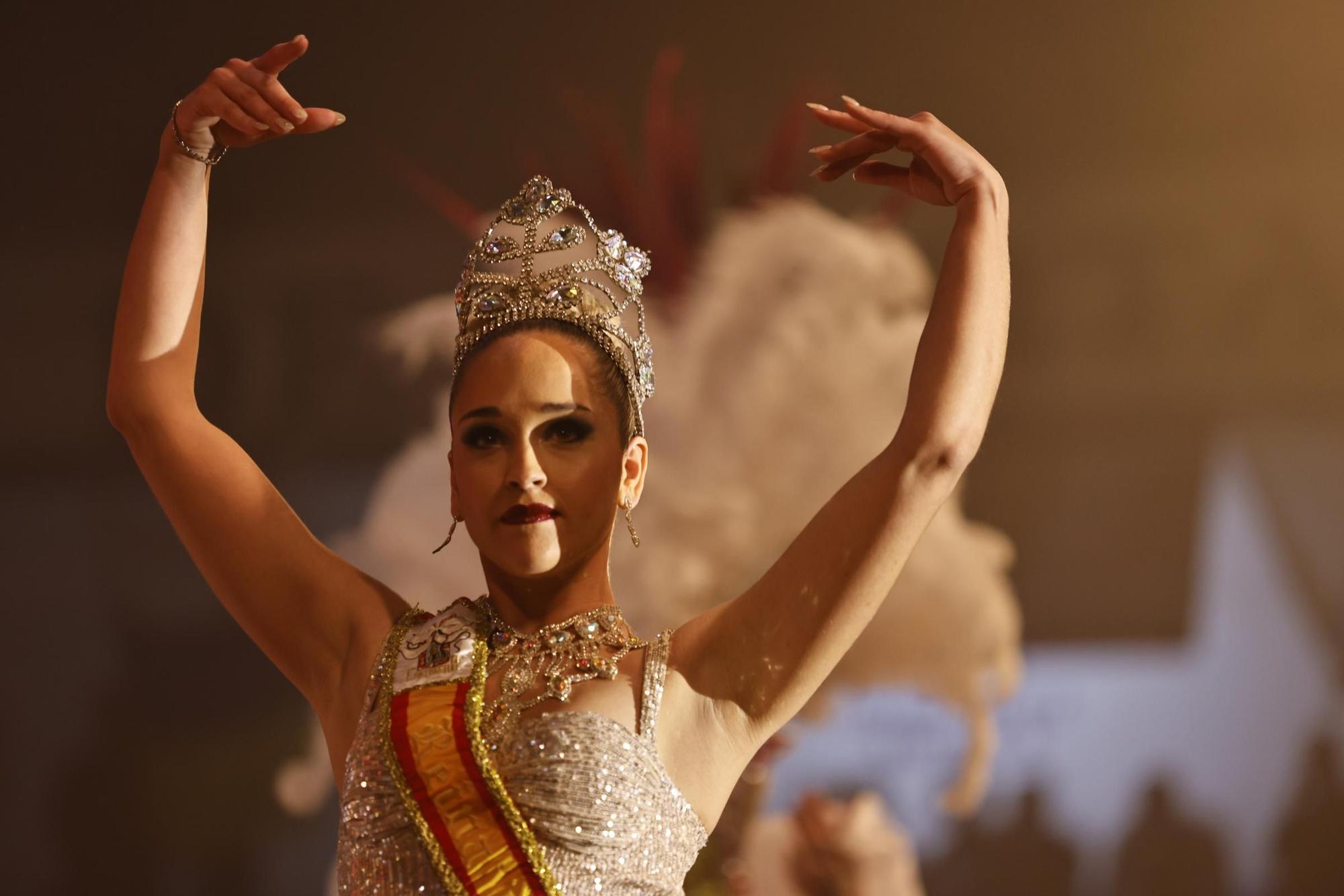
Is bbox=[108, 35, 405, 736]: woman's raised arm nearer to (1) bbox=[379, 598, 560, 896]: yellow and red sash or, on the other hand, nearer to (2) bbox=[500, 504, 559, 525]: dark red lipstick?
(1) bbox=[379, 598, 560, 896]: yellow and red sash

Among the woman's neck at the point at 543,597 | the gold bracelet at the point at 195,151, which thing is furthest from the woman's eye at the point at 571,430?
the gold bracelet at the point at 195,151

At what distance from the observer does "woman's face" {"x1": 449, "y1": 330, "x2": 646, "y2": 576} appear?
1.45 metres

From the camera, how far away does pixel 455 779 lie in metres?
1.37

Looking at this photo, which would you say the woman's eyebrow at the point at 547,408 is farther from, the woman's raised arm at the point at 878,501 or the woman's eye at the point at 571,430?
the woman's raised arm at the point at 878,501

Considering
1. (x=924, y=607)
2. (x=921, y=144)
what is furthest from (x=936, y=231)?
(x=921, y=144)

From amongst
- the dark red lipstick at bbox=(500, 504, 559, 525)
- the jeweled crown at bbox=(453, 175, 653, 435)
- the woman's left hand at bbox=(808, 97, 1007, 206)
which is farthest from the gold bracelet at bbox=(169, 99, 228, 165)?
the woman's left hand at bbox=(808, 97, 1007, 206)

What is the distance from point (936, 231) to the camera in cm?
313

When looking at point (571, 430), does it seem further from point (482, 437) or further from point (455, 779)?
point (455, 779)

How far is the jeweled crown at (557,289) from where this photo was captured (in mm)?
1525

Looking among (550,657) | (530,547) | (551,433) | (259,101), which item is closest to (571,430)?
(551,433)

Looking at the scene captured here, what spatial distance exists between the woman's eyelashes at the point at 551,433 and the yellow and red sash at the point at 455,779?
0.73 ft

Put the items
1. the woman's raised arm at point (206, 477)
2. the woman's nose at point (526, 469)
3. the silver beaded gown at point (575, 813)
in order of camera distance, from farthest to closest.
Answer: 1. the woman's raised arm at point (206, 477)
2. the woman's nose at point (526, 469)
3. the silver beaded gown at point (575, 813)

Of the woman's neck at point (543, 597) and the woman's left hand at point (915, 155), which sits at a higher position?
the woman's left hand at point (915, 155)

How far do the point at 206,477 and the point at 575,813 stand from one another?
23.4 inches
